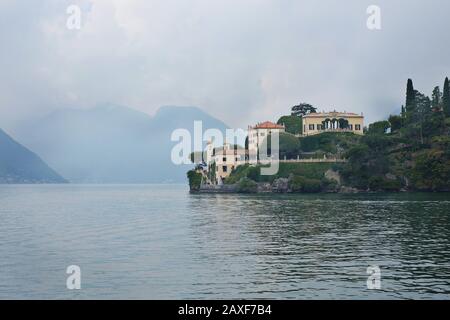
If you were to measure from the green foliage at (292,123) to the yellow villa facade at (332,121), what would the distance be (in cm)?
228

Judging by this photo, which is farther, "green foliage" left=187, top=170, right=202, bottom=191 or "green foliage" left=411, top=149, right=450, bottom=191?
"green foliage" left=187, top=170, right=202, bottom=191

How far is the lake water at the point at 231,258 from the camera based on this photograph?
28531 mm

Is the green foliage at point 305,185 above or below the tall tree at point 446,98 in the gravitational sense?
below

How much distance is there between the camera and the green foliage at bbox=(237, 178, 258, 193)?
473 ft

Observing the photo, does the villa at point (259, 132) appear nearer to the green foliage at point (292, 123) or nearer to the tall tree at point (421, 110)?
the green foliage at point (292, 123)

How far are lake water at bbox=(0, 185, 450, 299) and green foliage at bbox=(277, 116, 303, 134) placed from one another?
11166 centimetres

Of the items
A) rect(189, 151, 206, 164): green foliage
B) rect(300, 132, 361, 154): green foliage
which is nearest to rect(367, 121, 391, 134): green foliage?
rect(300, 132, 361, 154): green foliage

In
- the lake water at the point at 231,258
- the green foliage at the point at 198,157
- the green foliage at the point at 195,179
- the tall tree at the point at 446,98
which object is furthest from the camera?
the green foliage at the point at 198,157

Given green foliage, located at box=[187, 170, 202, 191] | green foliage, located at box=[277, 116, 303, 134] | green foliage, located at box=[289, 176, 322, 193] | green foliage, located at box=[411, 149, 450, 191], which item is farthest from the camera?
green foliage, located at box=[277, 116, 303, 134]

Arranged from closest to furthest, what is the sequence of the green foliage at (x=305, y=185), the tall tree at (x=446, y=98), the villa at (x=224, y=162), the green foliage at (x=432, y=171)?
the green foliage at (x=432, y=171), the green foliage at (x=305, y=185), the tall tree at (x=446, y=98), the villa at (x=224, y=162)

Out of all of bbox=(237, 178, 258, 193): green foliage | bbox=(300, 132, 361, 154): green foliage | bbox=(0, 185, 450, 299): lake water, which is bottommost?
bbox=(0, 185, 450, 299): lake water

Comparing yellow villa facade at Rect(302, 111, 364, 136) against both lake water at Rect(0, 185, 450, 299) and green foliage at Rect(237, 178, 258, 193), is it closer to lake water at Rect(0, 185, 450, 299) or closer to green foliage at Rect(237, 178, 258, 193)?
green foliage at Rect(237, 178, 258, 193)

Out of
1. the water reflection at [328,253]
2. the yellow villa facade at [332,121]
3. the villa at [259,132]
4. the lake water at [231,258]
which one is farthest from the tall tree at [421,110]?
the lake water at [231,258]
